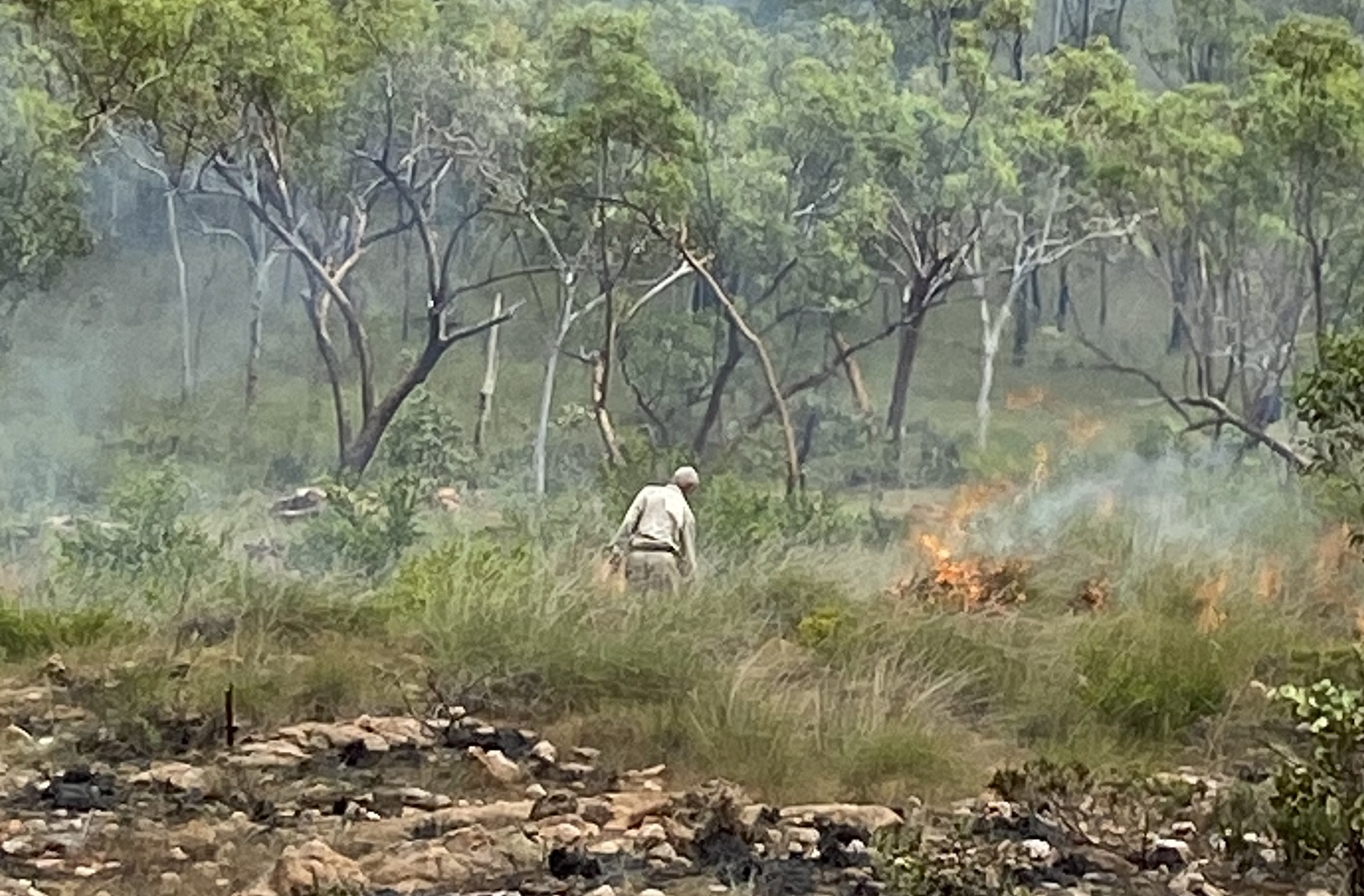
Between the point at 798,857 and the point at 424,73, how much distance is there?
3030 mm

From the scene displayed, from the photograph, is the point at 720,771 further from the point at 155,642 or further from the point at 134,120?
the point at 134,120

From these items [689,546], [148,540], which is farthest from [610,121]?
[148,540]

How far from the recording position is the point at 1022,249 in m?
5.47

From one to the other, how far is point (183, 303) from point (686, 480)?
1.60m

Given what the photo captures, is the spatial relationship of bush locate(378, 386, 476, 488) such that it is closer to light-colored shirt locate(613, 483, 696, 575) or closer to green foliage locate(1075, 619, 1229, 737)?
light-colored shirt locate(613, 483, 696, 575)

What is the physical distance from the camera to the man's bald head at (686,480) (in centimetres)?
526

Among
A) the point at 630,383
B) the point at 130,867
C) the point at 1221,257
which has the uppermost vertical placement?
the point at 1221,257

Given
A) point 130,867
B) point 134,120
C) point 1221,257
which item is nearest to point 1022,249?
point 1221,257

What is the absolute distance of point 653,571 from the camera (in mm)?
4898

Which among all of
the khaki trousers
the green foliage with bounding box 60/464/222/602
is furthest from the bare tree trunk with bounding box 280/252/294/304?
the khaki trousers

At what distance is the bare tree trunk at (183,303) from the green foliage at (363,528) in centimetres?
52

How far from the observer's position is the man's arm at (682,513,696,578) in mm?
4848

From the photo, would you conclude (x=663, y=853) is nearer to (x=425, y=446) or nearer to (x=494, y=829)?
(x=494, y=829)

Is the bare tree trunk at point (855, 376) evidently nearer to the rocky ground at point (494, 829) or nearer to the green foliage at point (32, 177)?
the rocky ground at point (494, 829)
